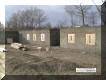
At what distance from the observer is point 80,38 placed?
1231cm

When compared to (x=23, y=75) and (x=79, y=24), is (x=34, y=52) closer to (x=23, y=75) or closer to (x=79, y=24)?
(x=23, y=75)

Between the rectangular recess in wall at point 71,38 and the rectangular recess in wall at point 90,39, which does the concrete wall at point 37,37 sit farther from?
the rectangular recess in wall at point 90,39

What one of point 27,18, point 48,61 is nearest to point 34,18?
point 27,18

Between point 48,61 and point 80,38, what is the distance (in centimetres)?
335

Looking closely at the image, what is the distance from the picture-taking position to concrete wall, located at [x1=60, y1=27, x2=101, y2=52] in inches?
451

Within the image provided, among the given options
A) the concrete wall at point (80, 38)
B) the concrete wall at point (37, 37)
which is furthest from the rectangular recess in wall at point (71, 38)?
the concrete wall at point (37, 37)

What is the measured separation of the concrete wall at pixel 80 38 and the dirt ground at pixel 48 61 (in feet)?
1.35

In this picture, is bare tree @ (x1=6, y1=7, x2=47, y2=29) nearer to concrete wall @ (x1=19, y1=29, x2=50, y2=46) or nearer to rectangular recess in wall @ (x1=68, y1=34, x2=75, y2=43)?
concrete wall @ (x1=19, y1=29, x2=50, y2=46)

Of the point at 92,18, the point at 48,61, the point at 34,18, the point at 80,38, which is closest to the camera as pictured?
the point at 48,61

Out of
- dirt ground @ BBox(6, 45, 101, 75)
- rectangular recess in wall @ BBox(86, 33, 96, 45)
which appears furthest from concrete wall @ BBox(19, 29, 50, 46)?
rectangular recess in wall @ BBox(86, 33, 96, 45)

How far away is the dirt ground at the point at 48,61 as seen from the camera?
881cm

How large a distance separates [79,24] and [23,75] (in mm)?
5113

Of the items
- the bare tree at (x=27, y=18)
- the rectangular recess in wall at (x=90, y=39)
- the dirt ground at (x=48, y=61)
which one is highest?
the bare tree at (x=27, y=18)

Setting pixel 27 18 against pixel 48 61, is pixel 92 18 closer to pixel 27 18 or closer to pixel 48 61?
pixel 48 61
